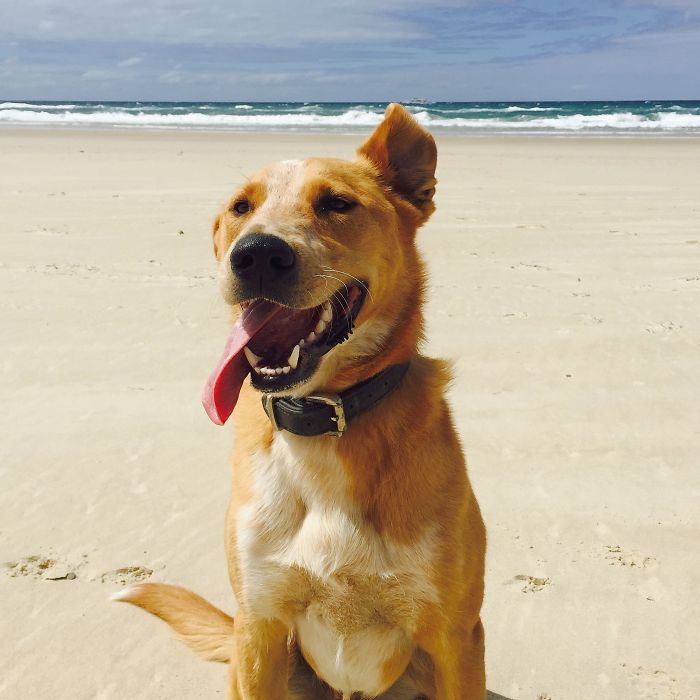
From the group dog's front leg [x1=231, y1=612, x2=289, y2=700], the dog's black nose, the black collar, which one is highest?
the dog's black nose

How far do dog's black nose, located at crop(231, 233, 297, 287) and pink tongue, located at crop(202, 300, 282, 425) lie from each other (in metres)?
0.14

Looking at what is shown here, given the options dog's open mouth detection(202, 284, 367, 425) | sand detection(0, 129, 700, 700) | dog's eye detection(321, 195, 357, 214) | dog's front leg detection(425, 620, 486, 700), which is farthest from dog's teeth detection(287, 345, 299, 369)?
sand detection(0, 129, 700, 700)

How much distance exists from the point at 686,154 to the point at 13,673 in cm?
2206

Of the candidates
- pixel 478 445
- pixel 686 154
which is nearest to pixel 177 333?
pixel 478 445

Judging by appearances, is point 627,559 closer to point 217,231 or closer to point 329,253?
point 329,253

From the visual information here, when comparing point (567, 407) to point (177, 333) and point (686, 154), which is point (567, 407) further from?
point (686, 154)

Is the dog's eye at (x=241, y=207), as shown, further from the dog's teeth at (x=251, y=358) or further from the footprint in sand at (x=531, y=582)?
the footprint in sand at (x=531, y=582)

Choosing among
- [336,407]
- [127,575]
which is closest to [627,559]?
[336,407]

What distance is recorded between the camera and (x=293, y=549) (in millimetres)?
2566

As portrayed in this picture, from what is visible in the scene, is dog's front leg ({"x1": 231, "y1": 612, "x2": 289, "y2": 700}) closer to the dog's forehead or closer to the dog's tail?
the dog's tail

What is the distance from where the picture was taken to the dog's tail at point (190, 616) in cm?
319

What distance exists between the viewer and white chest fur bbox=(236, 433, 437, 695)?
2.49 meters

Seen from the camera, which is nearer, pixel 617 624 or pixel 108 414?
pixel 617 624

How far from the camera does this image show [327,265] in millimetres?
2566
